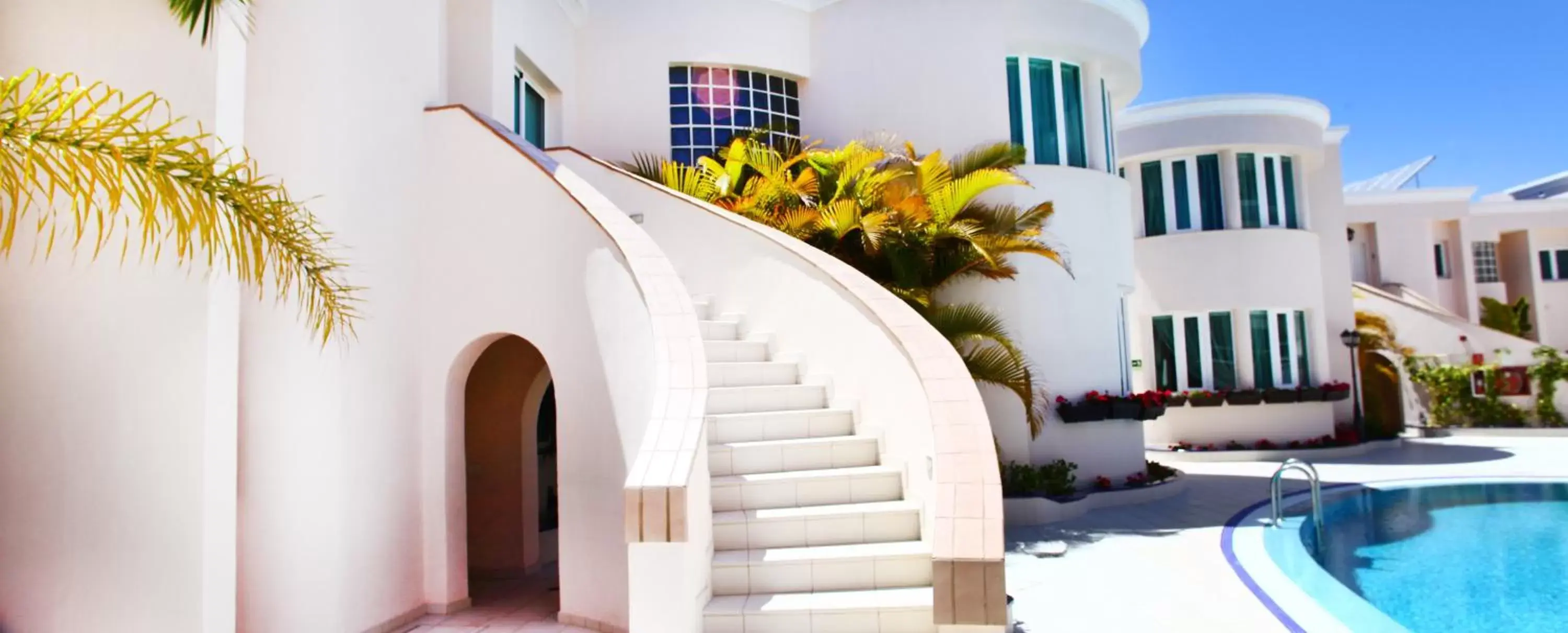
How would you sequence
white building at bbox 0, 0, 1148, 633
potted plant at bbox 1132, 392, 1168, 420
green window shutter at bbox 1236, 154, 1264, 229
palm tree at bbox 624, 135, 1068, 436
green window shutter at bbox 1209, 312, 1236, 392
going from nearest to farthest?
1. white building at bbox 0, 0, 1148, 633
2. palm tree at bbox 624, 135, 1068, 436
3. potted plant at bbox 1132, 392, 1168, 420
4. green window shutter at bbox 1209, 312, 1236, 392
5. green window shutter at bbox 1236, 154, 1264, 229

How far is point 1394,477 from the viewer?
15.3 m

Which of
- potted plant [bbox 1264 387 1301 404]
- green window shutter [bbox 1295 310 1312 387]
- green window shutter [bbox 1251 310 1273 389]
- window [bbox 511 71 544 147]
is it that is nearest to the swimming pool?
potted plant [bbox 1264 387 1301 404]

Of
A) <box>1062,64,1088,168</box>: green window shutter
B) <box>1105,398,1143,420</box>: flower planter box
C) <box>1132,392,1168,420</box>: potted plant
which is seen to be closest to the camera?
<box>1105,398,1143,420</box>: flower planter box

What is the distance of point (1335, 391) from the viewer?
63.0ft

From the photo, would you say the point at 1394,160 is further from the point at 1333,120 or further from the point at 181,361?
the point at 181,361

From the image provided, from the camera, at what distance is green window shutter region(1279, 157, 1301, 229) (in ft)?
65.1

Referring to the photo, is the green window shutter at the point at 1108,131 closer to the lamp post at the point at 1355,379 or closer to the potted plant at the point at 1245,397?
the potted plant at the point at 1245,397

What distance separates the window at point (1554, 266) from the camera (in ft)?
105

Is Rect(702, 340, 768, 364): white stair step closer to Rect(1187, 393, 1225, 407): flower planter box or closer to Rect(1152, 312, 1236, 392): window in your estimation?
Rect(1187, 393, 1225, 407): flower planter box

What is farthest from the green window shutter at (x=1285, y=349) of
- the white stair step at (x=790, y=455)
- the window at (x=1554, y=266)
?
the window at (x=1554, y=266)

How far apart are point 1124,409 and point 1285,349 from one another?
8.21 meters

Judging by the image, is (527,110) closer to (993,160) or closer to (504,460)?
(504,460)

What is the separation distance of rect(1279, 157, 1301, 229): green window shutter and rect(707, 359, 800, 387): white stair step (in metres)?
15.6

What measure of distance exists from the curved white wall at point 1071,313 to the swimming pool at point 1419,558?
7.48 ft
